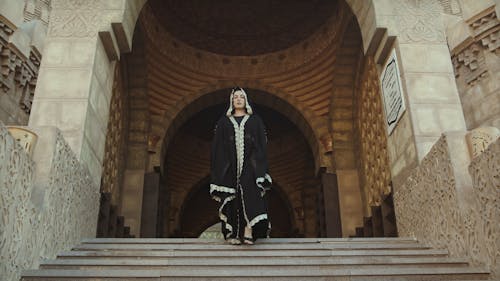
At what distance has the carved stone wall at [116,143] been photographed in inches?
310

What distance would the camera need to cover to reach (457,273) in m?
3.82

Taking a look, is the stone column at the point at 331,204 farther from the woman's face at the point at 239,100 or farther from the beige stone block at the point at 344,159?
the woman's face at the point at 239,100

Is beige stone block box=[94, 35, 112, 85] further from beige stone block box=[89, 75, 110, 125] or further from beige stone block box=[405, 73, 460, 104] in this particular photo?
beige stone block box=[405, 73, 460, 104]

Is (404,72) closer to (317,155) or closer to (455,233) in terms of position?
(455,233)

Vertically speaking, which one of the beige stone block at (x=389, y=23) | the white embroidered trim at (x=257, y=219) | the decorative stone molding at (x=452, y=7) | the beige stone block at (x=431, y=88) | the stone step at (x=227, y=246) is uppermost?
the decorative stone molding at (x=452, y=7)

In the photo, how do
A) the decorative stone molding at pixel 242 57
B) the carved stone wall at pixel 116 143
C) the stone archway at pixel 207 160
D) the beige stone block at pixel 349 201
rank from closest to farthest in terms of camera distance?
1. the carved stone wall at pixel 116 143
2. the beige stone block at pixel 349 201
3. the decorative stone molding at pixel 242 57
4. the stone archway at pixel 207 160

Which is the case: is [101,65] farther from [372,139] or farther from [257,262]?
[372,139]

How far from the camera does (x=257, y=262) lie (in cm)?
403

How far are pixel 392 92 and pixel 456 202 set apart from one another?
86.5 inches

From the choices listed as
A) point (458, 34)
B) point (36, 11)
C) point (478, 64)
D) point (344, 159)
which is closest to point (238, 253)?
point (344, 159)

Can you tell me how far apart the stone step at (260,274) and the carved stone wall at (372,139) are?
3775mm

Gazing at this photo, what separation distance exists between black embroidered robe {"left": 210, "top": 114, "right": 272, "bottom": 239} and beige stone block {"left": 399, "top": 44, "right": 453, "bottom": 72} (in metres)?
2.12

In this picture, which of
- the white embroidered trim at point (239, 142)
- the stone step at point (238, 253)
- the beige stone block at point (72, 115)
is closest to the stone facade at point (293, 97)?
the beige stone block at point (72, 115)

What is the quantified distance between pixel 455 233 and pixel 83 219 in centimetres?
352
